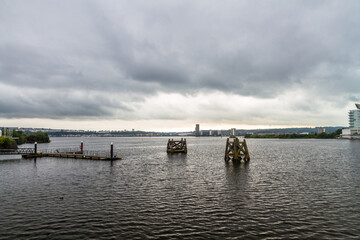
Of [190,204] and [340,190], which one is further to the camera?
[340,190]

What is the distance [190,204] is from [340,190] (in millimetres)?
18339

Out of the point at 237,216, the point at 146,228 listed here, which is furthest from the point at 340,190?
the point at 146,228

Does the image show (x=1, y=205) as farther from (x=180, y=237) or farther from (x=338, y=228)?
(x=338, y=228)

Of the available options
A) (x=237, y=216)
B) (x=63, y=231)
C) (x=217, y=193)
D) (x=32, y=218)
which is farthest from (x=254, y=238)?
(x=32, y=218)

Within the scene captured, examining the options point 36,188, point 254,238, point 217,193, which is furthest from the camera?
point 36,188

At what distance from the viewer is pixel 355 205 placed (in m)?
21.1

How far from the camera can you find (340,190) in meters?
26.5

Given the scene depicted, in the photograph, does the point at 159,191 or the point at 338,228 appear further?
the point at 159,191

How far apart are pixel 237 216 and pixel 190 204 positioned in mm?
4822

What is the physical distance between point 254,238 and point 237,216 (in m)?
3.89

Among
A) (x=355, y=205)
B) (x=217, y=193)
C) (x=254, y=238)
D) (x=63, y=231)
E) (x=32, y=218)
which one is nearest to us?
(x=254, y=238)

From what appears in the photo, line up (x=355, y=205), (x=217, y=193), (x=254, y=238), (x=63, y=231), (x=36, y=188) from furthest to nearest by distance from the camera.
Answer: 1. (x=36, y=188)
2. (x=217, y=193)
3. (x=355, y=205)
4. (x=63, y=231)
5. (x=254, y=238)

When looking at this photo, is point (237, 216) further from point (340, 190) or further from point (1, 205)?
point (1, 205)

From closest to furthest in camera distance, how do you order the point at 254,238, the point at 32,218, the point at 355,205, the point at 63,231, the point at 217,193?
the point at 254,238
the point at 63,231
the point at 32,218
the point at 355,205
the point at 217,193
